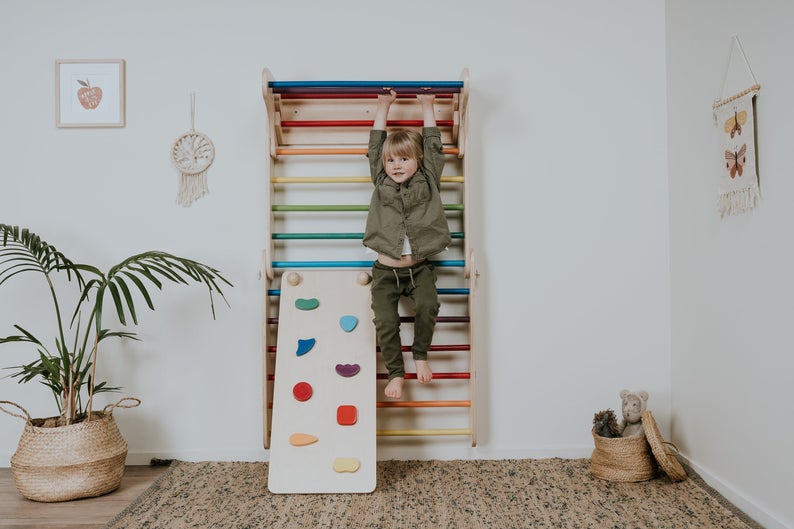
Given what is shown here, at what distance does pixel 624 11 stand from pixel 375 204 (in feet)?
4.58

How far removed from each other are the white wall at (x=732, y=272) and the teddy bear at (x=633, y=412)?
8.4 inches

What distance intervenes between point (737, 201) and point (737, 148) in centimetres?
18

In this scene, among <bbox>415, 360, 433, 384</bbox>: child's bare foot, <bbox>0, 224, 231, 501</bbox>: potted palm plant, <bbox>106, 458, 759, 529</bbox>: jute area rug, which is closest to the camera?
<bbox>106, 458, 759, 529</bbox>: jute area rug

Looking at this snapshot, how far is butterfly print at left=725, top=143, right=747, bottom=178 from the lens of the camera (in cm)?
207

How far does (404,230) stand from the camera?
94.3 inches

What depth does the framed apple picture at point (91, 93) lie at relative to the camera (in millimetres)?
2635

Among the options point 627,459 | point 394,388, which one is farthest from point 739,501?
point 394,388

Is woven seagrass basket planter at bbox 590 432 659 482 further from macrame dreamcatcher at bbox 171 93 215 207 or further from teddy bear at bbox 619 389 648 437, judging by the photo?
macrame dreamcatcher at bbox 171 93 215 207

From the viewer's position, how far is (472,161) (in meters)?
2.66

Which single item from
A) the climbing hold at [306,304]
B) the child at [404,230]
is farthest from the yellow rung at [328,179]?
the climbing hold at [306,304]

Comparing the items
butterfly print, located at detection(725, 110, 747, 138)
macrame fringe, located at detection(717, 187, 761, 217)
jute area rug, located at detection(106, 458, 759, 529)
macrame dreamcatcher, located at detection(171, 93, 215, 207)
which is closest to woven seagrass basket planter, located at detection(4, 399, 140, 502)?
jute area rug, located at detection(106, 458, 759, 529)

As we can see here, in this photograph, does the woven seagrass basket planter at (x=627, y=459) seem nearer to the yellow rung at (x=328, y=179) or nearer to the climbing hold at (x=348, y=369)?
the climbing hold at (x=348, y=369)

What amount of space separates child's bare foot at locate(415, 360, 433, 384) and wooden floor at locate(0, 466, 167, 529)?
1139 mm

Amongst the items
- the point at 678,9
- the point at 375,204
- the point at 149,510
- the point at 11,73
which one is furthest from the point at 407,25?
the point at 149,510
